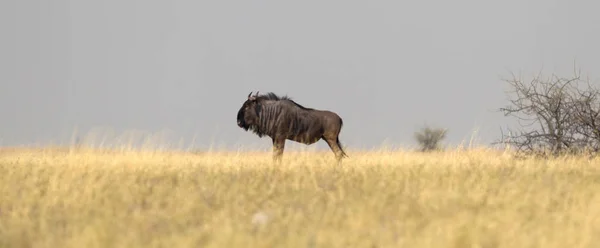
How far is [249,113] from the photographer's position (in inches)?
639

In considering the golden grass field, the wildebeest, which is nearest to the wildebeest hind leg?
the wildebeest

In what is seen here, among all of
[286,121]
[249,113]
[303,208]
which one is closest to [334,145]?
[286,121]

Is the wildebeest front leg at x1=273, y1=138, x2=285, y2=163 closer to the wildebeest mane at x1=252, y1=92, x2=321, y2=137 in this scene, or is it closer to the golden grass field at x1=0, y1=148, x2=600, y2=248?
the wildebeest mane at x1=252, y1=92, x2=321, y2=137

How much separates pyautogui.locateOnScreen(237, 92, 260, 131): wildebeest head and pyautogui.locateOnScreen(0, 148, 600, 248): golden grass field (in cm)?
566

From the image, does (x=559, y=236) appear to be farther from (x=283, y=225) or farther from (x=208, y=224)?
(x=208, y=224)

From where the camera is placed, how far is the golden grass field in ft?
16.6

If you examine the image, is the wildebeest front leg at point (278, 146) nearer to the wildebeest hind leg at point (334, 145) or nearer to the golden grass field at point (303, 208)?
the wildebeest hind leg at point (334, 145)

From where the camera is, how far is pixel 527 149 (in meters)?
15.9

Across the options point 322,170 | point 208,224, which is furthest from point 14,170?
point 208,224

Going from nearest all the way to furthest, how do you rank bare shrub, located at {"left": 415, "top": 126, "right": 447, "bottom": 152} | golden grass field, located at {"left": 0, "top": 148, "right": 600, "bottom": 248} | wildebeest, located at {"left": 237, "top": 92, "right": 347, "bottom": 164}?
golden grass field, located at {"left": 0, "top": 148, "right": 600, "bottom": 248} < wildebeest, located at {"left": 237, "top": 92, "right": 347, "bottom": 164} < bare shrub, located at {"left": 415, "top": 126, "right": 447, "bottom": 152}

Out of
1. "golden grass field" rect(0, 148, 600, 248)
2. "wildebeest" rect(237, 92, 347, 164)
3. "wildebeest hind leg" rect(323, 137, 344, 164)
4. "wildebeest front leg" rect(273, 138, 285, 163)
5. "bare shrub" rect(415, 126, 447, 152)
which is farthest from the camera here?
"bare shrub" rect(415, 126, 447, 152)

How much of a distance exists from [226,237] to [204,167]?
6.53 metres

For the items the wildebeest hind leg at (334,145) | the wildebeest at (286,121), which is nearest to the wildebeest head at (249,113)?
the wildebeest at (286,121)

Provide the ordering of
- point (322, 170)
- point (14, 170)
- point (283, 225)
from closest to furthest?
point (283, 225)
point (322, 170)
point (14, 170)
